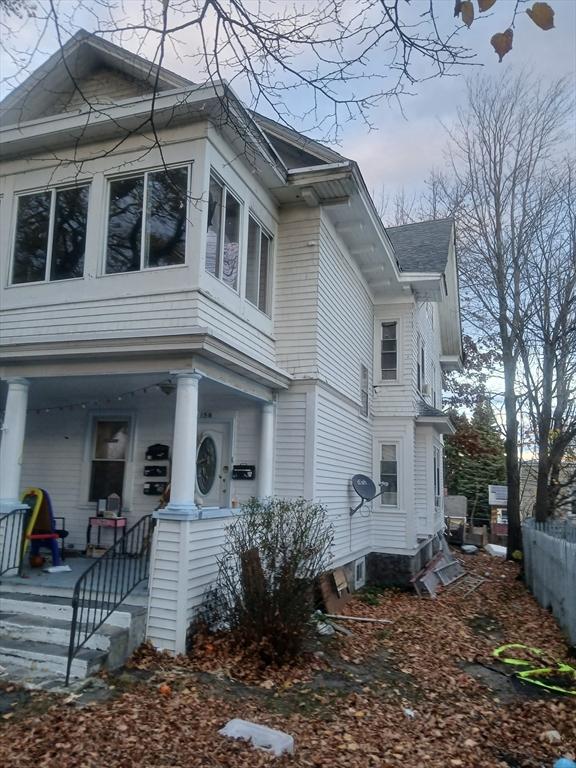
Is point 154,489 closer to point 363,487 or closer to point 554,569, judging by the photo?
point 363,487

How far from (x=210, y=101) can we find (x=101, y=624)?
6175 mm

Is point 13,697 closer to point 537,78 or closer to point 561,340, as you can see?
point 561,340

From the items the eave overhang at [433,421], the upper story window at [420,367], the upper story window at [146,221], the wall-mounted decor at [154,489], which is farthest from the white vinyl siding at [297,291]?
the upper story window at [420,367]

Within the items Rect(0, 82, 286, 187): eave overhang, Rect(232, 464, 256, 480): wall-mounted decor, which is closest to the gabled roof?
Rect(0, 82, 286, 187): eave overhang

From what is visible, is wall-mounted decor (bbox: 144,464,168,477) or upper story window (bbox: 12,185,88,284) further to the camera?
wall-mounted decor (bbox: 144,464,168,477)

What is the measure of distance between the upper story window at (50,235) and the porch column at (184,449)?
8.42 feet

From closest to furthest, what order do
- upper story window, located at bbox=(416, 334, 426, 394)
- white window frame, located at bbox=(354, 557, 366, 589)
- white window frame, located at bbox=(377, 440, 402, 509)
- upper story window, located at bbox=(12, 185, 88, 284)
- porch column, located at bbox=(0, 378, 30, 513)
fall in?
porch column, located at bbox=(0, 378, 30, 513) → upper story window, located at bbox=(12, 185, 88, 284) → white window frame, located at bbox=(354, 557, 366, 589) → white window frame, located at bbox=(377, 440, 402, 509) → upper story window, located at bbox=(416, 334, 426, 394)

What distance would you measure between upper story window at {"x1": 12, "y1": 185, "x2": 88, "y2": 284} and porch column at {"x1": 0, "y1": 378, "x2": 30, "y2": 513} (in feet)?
5.56

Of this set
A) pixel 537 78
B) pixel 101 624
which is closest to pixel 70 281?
pixel 101 624

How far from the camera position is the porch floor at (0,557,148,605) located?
6.92 metres

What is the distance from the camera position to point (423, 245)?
1569cm

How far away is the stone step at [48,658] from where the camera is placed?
5613mm

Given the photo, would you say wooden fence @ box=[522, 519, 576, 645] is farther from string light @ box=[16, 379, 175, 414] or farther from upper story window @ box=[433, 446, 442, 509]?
string light @ box=[16, 379, 175, 414]

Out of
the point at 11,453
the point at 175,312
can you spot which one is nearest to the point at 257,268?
the point at 175,312
